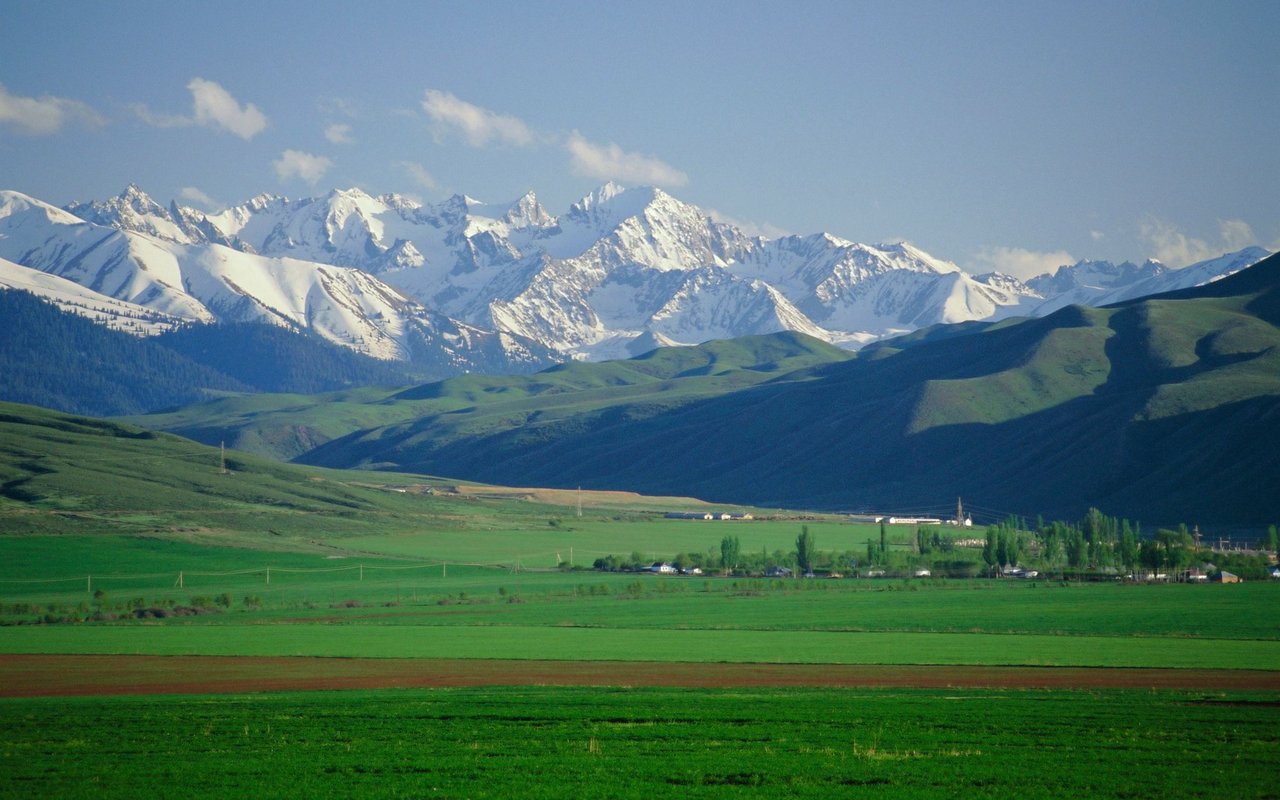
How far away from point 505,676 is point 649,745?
2528cm

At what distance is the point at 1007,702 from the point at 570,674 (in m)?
22.6

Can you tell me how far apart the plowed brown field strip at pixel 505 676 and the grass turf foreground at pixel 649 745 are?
471cm

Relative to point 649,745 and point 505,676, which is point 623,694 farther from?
point 649,745

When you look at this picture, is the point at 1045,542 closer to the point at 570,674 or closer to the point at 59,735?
the point at 570,674

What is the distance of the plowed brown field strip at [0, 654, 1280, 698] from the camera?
60938mm

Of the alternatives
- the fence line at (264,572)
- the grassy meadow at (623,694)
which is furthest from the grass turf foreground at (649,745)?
A: the fence line at (264,572)

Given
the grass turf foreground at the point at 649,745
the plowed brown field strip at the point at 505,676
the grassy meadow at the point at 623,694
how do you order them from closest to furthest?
the grass turf foreground at the point at 649,745 < the grassy meadow at the point at 623,694 < the plowed brown field strip at the point at 505,676

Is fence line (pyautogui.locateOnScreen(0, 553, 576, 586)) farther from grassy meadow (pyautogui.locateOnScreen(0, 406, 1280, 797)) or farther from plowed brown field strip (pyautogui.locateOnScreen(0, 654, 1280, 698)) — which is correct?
plowed brown field strip (pyautogui.locateOnScreen(0, 654, 1280, 698))

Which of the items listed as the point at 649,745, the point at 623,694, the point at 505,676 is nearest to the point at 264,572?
the point at 505,676

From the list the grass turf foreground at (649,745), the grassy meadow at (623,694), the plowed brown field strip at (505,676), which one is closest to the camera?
the grass turf foreground at (649,745)

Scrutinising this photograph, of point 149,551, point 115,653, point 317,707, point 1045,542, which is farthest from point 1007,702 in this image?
point 149,551

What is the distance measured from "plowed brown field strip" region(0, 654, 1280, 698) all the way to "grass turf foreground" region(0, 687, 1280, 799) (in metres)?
4.71

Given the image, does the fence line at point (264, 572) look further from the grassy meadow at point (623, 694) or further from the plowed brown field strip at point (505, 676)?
the plowed brown field strip at point (505, 676)

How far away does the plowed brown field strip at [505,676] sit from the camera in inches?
2399
